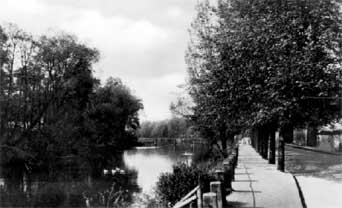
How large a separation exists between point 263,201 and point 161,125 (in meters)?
122

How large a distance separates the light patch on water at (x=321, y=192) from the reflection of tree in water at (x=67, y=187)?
5842mm

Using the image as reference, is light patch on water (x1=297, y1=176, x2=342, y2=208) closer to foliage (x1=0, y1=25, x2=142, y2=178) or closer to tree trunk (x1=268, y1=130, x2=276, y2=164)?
A: tree trunk (x1=268, y1=130, x2=276, y2=164)

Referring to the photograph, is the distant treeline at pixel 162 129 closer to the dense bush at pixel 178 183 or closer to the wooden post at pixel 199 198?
the dense bush at pixel 178 183

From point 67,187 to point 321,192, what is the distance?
15.1 m

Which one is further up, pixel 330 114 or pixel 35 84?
pixel 35 84

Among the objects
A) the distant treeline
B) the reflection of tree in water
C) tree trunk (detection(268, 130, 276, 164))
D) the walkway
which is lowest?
the reflection of tree in water

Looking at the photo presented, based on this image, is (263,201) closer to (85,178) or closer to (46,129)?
(85,178)

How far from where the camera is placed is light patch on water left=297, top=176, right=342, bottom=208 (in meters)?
11.7

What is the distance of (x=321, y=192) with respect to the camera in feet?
45.4

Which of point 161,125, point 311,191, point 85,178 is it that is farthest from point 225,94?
point 161,125

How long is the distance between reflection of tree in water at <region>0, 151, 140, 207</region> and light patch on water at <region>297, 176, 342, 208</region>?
584 centimetres

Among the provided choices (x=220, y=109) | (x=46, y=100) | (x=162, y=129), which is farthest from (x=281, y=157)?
(x=162, y=129)

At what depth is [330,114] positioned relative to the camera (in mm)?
19203

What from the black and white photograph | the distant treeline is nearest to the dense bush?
the black and white photograph
